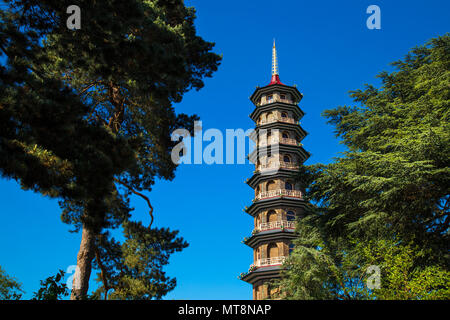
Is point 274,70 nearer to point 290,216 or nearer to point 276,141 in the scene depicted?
point 276,141

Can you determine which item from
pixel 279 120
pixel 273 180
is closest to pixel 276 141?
pixel 279 120

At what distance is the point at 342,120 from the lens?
22.8m

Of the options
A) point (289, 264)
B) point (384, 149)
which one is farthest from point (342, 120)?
point (289, 264)

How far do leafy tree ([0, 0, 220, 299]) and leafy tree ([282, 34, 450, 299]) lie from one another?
7.01m

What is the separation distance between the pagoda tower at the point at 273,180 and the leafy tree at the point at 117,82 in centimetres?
1449

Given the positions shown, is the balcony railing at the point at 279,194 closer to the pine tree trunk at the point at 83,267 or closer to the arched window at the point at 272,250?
the arched window at the point at 272,250

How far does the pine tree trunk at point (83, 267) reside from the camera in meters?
11.1

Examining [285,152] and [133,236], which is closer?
[133,236]

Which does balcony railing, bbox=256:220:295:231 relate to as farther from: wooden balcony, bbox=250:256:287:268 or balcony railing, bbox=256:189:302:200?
wooden balcony, bbox=250:256:287:268

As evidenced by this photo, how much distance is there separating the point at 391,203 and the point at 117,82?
11744mm

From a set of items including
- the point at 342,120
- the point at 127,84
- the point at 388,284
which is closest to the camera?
the point at 127,84
